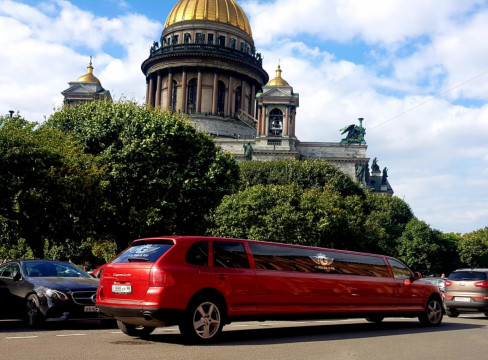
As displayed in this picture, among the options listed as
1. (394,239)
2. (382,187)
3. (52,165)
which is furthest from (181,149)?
(382,187)

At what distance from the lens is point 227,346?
10.9 meters

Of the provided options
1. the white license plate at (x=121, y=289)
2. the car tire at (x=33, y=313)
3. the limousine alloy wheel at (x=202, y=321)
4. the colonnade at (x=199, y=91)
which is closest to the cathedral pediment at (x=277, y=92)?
the colonnade at (x=199, y=91)

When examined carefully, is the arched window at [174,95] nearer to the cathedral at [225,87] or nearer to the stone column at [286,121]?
the cathedral at [225,87]

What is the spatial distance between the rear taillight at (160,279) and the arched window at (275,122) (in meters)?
74.6

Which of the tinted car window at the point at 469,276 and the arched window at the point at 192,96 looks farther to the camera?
the arched window at the point at 192,96

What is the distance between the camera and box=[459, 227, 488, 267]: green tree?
256ft

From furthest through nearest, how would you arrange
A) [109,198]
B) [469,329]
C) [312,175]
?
[312,175] < [109,198] < [469,329]

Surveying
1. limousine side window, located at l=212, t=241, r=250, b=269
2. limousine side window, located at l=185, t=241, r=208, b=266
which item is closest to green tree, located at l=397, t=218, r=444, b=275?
limousine side window, located at l=212, t=241, r=250, b=269

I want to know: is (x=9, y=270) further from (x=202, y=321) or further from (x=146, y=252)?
(x=202, y=321)

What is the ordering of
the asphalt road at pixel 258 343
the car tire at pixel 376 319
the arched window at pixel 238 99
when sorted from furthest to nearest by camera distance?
1. the arched window at pixel 238 99
2. the car tire at pixel 376 319
3. the asphalt road at pixel 258 343

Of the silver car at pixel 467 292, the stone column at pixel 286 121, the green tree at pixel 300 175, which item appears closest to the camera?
the silver car at pixel 467 292

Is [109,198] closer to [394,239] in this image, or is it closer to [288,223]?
[288,223]

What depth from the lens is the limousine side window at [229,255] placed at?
1193cm

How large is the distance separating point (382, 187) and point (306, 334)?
8681cm
